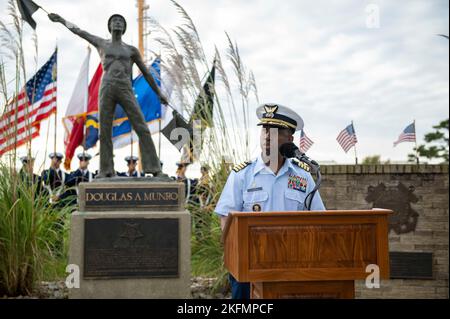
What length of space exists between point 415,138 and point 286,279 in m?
6.36

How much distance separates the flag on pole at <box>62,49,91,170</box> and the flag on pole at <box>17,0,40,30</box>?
13.9 feet

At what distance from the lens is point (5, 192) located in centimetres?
480

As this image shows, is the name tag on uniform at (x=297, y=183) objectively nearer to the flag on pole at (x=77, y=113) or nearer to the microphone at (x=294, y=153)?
the microphone at (x=294, y=153)

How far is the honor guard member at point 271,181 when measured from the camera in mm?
2783

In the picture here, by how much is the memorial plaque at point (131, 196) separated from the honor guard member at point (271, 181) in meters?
2.30

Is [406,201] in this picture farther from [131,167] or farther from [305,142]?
[131,167]

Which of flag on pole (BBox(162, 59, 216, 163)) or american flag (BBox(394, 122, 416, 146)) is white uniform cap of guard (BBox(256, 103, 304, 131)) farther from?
Result: american flag (BBox(394, 122, 416, 146))

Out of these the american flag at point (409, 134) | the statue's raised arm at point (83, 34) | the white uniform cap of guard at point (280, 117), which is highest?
the statue's raised arm at point (83, 34)

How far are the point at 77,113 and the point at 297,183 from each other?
7761 millimetres

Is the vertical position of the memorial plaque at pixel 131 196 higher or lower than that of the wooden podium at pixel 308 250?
higher

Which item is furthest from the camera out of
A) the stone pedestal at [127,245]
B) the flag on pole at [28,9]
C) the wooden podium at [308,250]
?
the flag on pole at [28,9]

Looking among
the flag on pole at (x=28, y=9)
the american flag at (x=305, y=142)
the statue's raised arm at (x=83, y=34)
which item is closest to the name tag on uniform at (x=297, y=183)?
the statue's raised arm at (x=83, y=34)

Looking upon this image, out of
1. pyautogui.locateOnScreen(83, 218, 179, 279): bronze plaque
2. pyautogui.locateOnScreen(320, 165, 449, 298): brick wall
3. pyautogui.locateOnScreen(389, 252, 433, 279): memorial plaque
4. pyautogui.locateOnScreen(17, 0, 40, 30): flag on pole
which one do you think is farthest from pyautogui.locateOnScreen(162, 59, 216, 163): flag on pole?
pyautogui.locateOnScreen(389, 252, 433, 279): memorial plaque

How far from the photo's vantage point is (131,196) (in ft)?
16.7
